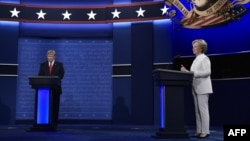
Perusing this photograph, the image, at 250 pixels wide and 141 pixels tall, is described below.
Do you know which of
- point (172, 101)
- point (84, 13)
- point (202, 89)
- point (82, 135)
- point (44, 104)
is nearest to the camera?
point (202, 89)

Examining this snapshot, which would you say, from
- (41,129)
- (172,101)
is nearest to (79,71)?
(41,129)

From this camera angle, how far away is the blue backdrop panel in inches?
370

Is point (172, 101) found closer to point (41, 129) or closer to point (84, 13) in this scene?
point (41, 129)

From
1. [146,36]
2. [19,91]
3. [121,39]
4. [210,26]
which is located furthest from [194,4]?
[19,91]

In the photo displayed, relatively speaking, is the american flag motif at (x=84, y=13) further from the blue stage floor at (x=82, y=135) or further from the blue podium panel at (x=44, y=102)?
the blue stage floor at (x=82, y=135)

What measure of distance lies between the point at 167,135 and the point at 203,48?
1.36 m

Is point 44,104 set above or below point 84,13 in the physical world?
below

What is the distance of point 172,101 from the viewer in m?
5.09

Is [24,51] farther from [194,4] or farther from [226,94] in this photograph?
[226,94]

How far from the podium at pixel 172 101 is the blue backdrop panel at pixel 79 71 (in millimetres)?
4478

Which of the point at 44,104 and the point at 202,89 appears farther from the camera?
the point at 44,104

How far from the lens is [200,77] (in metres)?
5.00

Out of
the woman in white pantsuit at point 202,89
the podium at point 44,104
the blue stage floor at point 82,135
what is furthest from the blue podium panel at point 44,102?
the woman in white pantsuit at point 202,89

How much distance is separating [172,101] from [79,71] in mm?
4884
